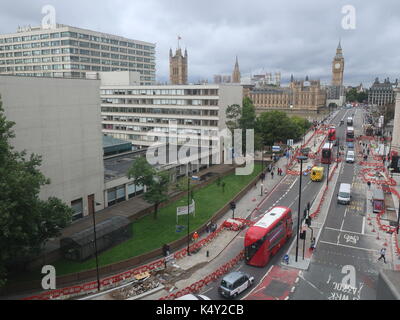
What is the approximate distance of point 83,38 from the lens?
89.4 m

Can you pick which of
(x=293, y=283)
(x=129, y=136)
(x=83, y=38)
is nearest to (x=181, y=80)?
(x=83, y=38)

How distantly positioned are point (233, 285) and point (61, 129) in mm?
22549

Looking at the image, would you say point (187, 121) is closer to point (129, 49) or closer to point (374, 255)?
point (374, 255)

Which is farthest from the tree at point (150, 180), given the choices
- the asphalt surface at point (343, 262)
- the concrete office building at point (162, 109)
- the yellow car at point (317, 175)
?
the concrete office building at point (162, 109)

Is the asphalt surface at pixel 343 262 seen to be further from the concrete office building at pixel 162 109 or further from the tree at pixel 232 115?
the concrete office building at pixel 162 109

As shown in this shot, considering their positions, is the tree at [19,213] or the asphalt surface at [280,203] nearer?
the tree at [19,213]

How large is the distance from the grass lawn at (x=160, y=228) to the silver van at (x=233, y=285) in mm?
8933

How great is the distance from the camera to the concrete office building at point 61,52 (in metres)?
87.1

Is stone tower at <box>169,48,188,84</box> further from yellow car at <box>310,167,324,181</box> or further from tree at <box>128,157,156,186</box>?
tree at <box>128,157,156,186</box>

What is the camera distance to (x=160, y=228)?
3434cm

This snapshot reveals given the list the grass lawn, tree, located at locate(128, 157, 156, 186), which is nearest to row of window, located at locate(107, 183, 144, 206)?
the grass lawn

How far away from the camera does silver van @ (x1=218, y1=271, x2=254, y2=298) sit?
22.4 metres

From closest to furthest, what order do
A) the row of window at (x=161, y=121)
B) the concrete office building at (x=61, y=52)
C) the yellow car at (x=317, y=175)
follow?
1. the yellow car at (x=317, y=175)
2. the row of window at (x=161, y=121)
3. the concrete office building at (x=61, y=52)

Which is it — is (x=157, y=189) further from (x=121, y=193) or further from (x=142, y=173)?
(x=121, y=193)
